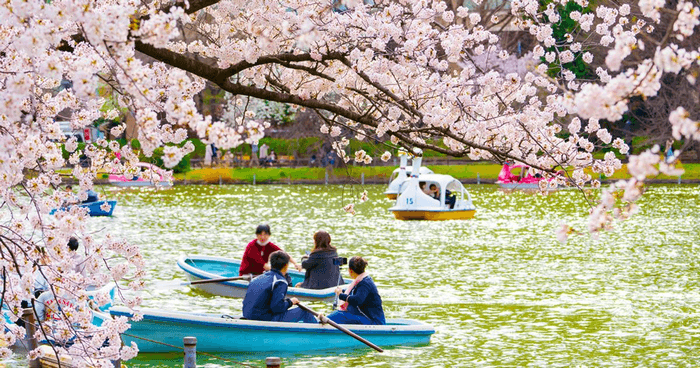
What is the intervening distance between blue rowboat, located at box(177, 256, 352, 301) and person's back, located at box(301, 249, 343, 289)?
0.17 meters

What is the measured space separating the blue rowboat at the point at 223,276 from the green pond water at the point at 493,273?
24cm

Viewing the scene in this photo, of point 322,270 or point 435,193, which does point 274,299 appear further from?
point 435,193

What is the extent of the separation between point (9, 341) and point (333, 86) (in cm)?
338

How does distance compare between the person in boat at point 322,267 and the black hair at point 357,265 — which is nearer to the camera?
the black hair at point 357,265

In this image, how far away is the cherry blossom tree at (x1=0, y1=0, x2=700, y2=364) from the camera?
4566 millimetres

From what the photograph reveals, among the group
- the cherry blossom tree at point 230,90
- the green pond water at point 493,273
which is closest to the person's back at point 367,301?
the green pond water at point 493,273

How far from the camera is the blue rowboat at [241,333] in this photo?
11562mm

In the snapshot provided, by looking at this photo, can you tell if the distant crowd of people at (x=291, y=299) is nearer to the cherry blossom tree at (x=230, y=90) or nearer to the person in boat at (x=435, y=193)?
the cherry blossom tree at (x=230, y=90)

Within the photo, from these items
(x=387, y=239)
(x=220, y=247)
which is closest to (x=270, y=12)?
(x=220, y=247)

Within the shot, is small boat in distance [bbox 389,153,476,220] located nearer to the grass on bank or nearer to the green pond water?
the green pond water

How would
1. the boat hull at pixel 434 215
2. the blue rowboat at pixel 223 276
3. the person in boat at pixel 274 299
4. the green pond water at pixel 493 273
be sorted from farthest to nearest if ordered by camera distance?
the boat hull at pixel 434 215
the blue rowboat at pixel 223 276
the green pond water at pixel 493 273
the person in boat at pixel 274 299

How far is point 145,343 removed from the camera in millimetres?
11977

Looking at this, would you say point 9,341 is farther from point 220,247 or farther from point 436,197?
point 436,197

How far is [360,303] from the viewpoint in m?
11.7
